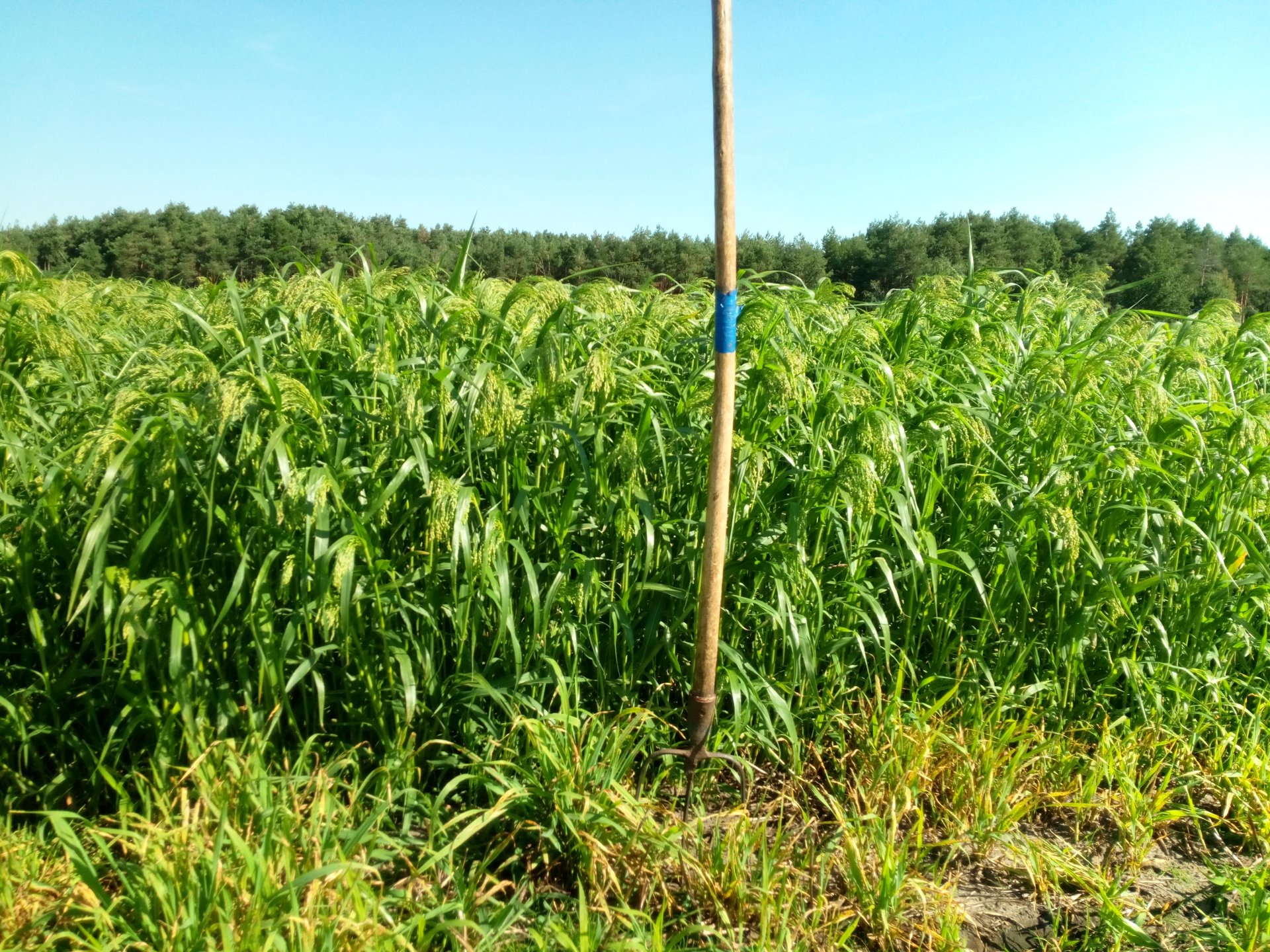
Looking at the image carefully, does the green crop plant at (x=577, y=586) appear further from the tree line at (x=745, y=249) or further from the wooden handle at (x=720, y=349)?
the tree line at (x=745, y=249)

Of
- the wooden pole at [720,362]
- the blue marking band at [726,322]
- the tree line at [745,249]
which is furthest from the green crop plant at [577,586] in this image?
the tree line at [745,249]

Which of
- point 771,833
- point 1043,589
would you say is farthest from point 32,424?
point 1043,589

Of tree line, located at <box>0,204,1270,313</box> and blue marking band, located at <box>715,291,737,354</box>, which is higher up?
tree line, located at <box>0,204,1270,313</box>

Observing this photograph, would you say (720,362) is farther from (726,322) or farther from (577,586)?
(577,586)

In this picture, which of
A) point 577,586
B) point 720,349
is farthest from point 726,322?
point 577,586

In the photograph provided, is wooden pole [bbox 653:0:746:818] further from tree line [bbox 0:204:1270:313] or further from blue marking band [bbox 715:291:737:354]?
tree line [bbox 0:204:1270:313]

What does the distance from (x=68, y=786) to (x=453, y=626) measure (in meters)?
0.95

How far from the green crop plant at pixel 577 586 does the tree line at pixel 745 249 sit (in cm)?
867

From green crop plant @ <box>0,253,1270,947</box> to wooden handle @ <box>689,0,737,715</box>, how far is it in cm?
21

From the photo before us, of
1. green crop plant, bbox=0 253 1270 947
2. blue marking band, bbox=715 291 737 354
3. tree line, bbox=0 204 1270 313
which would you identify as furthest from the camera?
tree line, bbox=0 204 1270 313

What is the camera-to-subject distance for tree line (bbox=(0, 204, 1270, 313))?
469 inches

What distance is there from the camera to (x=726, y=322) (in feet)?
6.54

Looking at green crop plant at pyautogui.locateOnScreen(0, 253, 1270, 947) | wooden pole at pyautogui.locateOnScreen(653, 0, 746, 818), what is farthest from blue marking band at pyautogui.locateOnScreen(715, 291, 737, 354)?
green crop plant at pyautogui.locateOnScreen(0, 253, 1270, 947)

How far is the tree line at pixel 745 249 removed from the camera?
11906mm
